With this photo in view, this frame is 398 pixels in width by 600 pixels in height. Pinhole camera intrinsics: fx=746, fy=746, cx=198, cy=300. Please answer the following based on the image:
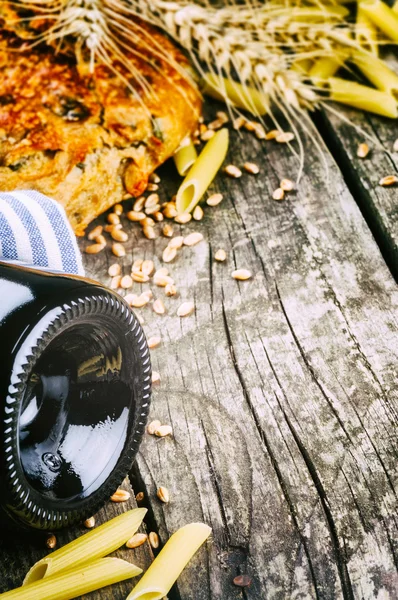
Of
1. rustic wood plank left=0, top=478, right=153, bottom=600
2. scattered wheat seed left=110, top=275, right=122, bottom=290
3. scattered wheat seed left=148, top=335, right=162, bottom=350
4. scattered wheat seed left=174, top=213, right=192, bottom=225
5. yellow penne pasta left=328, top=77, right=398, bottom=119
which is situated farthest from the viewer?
yellow penne pasta left=328, top=77, right=398, bottom=119

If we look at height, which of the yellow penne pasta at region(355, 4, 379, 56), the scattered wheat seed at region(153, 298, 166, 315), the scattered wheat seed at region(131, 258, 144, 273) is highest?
the yellow penne pasta at region(355, 4, 379, 56)

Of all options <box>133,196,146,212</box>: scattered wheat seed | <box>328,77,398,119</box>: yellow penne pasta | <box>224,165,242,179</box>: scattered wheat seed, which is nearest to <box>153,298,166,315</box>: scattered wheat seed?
<box>133,196,146,212</box>: scattered wheat seed

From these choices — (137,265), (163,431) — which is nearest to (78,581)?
(163,431)

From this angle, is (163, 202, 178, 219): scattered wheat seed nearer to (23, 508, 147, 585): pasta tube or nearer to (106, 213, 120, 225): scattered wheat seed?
(106, 213, 120, 225): scattered wheat seed

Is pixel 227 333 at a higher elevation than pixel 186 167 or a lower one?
lower

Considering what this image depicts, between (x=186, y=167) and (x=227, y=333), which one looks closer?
(x=227, y=333)

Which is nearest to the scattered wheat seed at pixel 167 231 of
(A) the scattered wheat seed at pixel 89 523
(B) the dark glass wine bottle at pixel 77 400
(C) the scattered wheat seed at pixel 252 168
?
(C) the scattered wheat seed at pixel 252 168

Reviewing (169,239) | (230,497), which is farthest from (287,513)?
(169,239)

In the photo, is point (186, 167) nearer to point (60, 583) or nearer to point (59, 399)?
point (59, 399)
